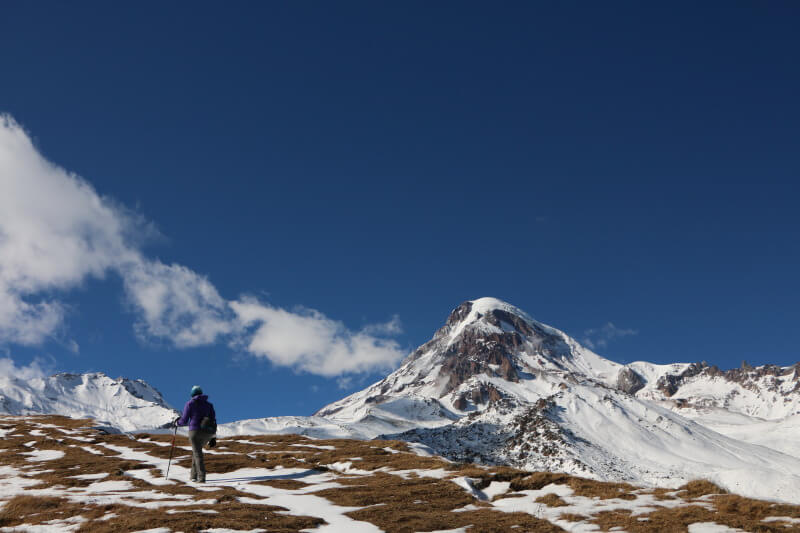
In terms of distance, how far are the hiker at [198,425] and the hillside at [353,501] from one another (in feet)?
3.21

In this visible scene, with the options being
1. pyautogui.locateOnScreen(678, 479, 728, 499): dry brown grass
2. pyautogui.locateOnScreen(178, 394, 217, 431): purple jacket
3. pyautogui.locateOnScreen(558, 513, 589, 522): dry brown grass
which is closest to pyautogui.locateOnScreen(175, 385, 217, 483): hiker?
pyautogui.locateOnScreen(178, 394, 217, 431): purple jacket

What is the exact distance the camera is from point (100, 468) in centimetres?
2794

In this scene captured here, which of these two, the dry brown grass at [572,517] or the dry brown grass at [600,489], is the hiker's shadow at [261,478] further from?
the dry brown grass at [572,517]

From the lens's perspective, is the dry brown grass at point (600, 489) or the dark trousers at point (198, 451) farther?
the dark trousers at point (198, 451)

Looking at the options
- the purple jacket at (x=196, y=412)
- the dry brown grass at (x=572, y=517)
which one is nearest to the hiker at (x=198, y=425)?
the purple jacket at (x=196, y=412)

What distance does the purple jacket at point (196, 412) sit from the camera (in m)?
23.4

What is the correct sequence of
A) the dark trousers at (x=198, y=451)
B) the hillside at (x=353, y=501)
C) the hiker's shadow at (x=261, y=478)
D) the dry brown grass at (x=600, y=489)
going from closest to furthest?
the hillside at (x=353, y=501)
the dry brown grass at (x=600, y=489)
the dark trousers at (x=198, y=451)
the hiker's shadow at (x=261, y=478)

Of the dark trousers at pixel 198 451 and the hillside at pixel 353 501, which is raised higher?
the dark trousers at pixel 198 451

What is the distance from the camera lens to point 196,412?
23.6 meters

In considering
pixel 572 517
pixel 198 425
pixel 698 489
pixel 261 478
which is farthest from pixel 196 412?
pixel 698 489

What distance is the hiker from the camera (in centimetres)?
2322

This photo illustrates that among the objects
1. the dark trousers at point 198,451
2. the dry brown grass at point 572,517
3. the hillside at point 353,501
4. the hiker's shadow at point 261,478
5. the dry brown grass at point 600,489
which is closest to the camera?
the hillside at point 353,501

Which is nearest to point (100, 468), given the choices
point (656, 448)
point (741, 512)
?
point (741, 512)

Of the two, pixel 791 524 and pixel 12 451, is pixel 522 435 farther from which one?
pixel 791 524
